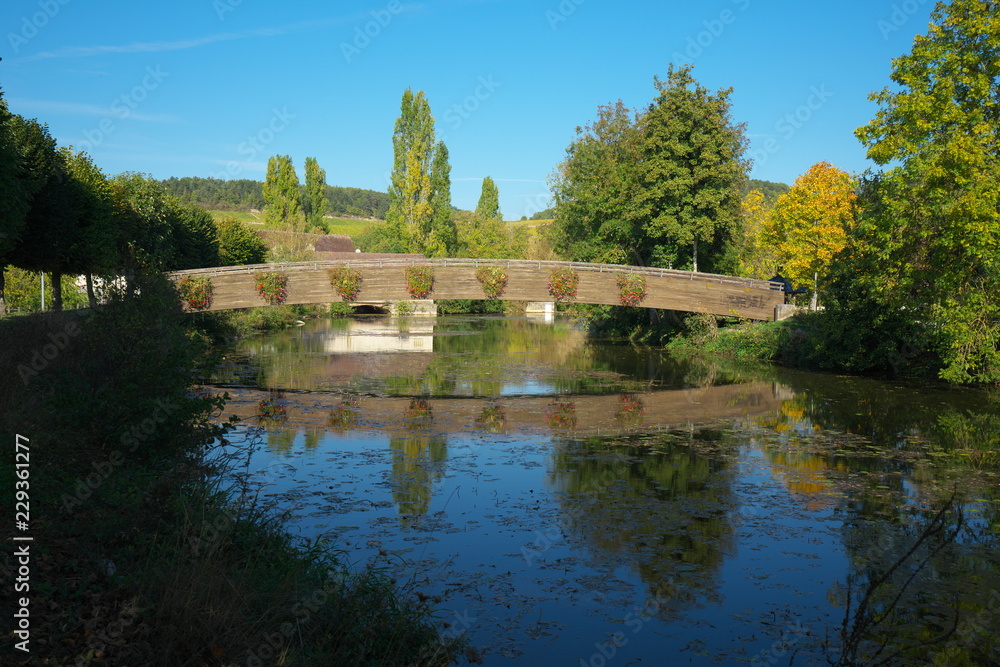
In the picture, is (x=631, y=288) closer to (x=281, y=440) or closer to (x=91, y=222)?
(x=281, y=440)

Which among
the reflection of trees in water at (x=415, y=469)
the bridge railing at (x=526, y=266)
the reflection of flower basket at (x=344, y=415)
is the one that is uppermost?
the bridge railing at (x=526, y=266)

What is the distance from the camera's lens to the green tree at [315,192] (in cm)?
7794

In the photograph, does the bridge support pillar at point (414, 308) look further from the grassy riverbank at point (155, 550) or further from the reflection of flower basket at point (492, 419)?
the grassy riverbank at point (155, 550)

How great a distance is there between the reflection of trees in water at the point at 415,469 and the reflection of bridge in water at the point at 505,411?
34.8 inches

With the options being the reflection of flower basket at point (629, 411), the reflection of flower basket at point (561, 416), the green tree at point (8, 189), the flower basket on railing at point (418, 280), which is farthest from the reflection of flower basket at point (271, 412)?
the flower basket on railing at point (418, 280)

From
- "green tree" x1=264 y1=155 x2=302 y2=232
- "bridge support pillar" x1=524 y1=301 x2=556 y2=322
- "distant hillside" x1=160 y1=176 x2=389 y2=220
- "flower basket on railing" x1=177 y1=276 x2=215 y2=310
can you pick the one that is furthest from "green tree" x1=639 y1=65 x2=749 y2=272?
"distant hillside" x1=160 y1=176 x2=389 y2=220

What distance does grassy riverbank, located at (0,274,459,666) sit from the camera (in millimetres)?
5062

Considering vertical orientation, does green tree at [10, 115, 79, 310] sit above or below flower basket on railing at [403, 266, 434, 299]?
above

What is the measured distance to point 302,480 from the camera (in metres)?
11.1

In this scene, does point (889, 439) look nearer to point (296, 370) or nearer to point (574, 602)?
point (574, 602)

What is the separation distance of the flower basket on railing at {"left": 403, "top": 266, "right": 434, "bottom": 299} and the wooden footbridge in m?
0.23

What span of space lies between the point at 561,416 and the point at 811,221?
33363 mm

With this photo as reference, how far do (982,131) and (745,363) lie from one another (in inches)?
487

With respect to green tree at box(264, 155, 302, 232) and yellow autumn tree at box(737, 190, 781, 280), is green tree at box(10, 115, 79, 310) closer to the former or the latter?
yellow autumn tree at box(737, 190, 781, 280)
